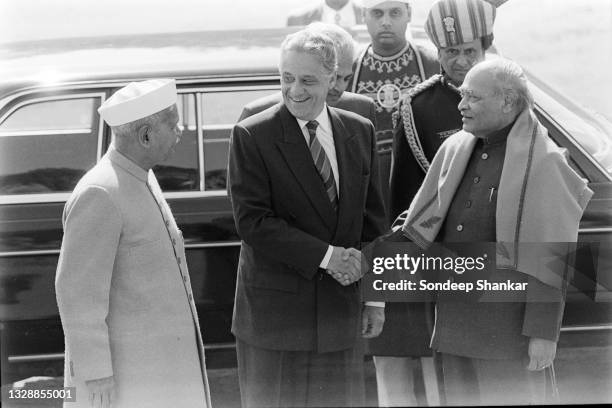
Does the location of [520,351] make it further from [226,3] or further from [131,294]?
[226,3]

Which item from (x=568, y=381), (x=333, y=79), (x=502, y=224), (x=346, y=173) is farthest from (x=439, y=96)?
(x=568, y=381)

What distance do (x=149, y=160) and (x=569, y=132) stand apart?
201 cm

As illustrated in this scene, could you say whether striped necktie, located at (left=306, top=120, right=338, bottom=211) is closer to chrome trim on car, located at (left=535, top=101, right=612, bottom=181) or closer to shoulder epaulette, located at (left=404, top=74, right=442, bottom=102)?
shoulder epaulette, located at (left=404, top=74, right=442, bottom=102)

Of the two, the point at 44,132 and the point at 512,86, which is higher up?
the point at 512,86

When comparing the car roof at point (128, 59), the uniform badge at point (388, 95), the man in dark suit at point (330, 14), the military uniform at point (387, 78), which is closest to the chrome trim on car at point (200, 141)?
the car roof at point (128, 59)

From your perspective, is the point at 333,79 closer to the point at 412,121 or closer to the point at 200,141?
the point at 412,121

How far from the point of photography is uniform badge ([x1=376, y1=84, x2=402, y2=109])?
446cm

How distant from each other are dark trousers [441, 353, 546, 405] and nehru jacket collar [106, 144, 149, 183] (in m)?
1.31

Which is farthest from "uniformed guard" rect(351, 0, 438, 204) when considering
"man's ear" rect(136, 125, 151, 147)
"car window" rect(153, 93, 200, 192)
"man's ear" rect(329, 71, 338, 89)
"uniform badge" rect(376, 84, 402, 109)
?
"man's ear" rect(136, 125, 151, 147)

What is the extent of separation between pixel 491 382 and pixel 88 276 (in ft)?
4.86

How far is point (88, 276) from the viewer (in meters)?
3.24

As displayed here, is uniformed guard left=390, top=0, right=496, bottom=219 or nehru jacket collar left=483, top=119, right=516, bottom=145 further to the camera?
uniformed guard left=390, top=0, right=496, bottom=219

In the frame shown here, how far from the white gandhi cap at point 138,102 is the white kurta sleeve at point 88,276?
274 millimetres

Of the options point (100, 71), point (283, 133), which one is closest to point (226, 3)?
point (100, 71)
